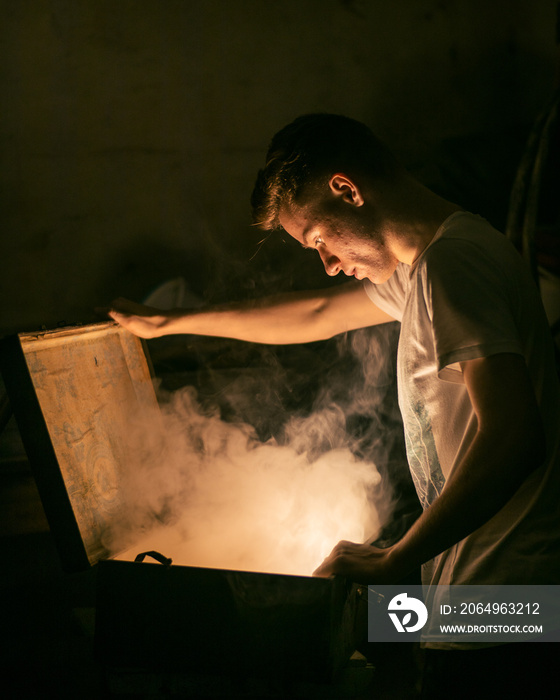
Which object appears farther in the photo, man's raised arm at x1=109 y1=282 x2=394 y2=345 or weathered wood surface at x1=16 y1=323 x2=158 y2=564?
man's raised arm at x1=109 y1=282 x2=394 y2=345

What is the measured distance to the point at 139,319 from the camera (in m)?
1.92

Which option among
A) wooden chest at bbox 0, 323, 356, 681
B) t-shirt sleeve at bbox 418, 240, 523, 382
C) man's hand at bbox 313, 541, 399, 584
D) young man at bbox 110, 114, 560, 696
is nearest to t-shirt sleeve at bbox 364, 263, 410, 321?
young man at bbox 110, 114, 560, 696

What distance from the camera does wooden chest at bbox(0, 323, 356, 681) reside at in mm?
1240

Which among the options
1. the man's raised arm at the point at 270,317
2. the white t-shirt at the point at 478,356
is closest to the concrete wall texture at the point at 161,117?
the man's raised arm at the point at 270,317

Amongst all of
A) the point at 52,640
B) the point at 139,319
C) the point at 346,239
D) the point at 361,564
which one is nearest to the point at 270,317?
the point at 139,319

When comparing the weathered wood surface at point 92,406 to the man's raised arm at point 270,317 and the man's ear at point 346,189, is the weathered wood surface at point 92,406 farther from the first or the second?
the man's ear at point 346,189

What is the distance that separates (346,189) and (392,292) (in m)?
0.46

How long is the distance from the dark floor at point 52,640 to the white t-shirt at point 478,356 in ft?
1.62

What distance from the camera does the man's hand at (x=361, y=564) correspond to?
1.12 m

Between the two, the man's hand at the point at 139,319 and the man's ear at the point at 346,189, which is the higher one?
the man's ear at the point at 346,189

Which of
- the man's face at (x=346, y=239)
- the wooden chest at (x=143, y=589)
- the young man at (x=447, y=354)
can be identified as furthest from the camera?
the man's face at (x=346, y=239)

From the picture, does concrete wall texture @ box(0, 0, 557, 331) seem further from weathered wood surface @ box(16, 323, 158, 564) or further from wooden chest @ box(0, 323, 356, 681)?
wooden chest @ box(0, 323, 356, 681)

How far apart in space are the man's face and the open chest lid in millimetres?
793

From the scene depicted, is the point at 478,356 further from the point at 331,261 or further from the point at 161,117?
the point at 161,117
